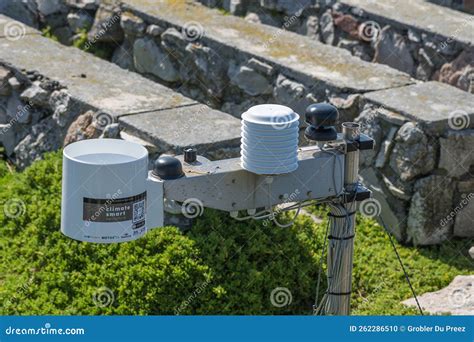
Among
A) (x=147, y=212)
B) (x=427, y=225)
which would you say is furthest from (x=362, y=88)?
(x=147, y=212)

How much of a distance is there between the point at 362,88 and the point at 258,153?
3.36 m

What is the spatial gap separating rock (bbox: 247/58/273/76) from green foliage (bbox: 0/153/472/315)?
1.50 metres

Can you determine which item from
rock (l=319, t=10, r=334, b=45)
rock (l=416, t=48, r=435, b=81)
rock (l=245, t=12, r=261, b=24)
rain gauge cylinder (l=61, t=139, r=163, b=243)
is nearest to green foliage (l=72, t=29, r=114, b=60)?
rock (l=245, t=12, r=261, b=24)

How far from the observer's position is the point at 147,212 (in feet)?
14.2

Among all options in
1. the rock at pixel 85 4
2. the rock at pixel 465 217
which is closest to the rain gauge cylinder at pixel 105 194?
the rock at pixel 465 217

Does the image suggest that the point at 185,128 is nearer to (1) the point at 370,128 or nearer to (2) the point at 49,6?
(1) the point at 370,128

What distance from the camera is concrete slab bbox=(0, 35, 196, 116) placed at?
25.2ft

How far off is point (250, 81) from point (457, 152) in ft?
6.00

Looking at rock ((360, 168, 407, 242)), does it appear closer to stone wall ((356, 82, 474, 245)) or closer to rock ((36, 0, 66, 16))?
stone wall ((356, 82, 474, 245))

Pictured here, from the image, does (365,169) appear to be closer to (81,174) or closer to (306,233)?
(306,233)

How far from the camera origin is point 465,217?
7453mm

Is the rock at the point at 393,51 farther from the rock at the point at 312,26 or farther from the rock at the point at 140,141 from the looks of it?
the rock at the point at 140,141

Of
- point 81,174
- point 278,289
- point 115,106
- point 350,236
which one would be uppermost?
point 81,174

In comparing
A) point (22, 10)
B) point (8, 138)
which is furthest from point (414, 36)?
point (22, 10)
